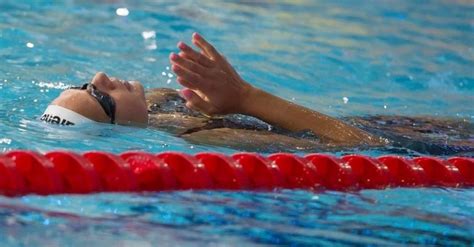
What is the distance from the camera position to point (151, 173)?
2.77m

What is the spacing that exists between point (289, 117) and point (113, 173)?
1.37m

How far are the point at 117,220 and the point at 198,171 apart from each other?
0.45 meters

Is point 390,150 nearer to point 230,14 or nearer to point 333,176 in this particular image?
point 333,176

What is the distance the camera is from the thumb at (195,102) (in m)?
3.85

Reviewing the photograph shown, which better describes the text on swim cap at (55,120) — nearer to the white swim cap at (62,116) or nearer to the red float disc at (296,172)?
the white swim cap at (62,116)

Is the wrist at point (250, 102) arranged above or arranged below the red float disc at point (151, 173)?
above

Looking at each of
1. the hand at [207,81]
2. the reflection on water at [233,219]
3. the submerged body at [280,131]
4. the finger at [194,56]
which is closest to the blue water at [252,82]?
the reflection on water at [233,219]

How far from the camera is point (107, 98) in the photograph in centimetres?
377

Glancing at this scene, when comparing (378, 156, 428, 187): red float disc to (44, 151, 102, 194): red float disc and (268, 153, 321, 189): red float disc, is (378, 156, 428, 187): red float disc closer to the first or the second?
(268, 153, 321, 189): red float disc

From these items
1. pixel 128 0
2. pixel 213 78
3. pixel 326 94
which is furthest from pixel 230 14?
pixel 213 78

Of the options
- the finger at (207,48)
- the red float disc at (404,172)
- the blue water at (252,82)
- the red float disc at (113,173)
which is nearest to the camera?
the blue water at (252,82)

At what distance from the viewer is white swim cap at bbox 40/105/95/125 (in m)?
3.61

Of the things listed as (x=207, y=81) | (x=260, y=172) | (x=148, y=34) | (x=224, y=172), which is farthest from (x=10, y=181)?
(x=148, y=34)

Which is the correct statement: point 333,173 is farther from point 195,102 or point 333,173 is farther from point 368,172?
point 195,102
